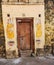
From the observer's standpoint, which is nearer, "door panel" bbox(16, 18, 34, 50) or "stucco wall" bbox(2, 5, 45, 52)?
"stucco wall" bbox(2, 5, 45, 52)

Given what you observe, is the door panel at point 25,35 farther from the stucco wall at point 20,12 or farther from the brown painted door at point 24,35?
the stucco wall at point 20,12

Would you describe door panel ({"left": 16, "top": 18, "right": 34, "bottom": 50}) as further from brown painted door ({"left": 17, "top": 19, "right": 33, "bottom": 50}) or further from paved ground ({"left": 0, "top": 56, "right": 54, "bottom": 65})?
paved ground ({"left": 0, "top": 56, "right": 54, "bottom": 65})

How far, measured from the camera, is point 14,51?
11508 mm

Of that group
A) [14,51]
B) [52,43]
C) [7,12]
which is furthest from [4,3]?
[52,43]

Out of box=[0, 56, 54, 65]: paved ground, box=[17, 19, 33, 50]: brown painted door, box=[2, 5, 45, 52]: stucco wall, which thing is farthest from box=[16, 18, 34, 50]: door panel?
box=[0, 56, 54, 65]: paved ground

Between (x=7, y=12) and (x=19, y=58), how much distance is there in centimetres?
A: 240

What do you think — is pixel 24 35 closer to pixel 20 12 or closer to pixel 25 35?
pixel 25 35

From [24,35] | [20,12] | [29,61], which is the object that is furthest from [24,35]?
[29,61]

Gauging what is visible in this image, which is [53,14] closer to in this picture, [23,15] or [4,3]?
[23,15]

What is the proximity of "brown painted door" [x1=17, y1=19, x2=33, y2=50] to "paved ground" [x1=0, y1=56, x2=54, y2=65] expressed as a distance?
743 millimetres

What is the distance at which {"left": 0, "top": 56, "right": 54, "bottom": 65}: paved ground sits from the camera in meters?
10.5

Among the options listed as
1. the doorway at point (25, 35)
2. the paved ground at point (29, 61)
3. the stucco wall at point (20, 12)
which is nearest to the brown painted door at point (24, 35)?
the doorway at point (25, 35)

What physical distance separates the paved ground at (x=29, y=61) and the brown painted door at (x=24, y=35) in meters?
0.74

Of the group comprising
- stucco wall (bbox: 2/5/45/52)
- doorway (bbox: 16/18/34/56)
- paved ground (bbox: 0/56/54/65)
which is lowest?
paved ground (bbox: 0/56/54/65)
